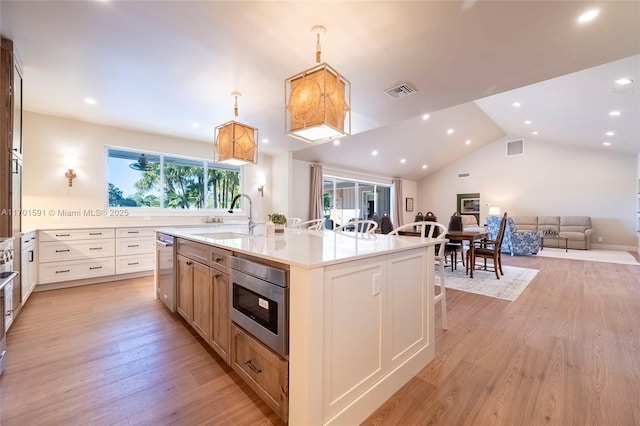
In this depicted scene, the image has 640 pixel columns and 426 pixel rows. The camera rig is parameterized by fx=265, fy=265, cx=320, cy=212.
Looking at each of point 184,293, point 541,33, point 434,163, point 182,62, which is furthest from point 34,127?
point 434,163

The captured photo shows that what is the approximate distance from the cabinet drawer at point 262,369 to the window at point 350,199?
6.49 m

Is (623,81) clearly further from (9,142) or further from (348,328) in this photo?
(9,142)

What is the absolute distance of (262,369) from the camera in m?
1.52

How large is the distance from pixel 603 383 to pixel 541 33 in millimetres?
2601

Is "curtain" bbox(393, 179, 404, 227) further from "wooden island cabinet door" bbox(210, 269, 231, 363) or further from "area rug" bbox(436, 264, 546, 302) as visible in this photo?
"wooden island cabinet door" bbox(210, 269, 231, 363)

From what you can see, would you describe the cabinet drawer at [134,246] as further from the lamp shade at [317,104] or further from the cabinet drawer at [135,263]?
the lamp shade at [317,104]

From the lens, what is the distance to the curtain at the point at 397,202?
33.6 feet

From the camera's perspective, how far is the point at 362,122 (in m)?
4.35

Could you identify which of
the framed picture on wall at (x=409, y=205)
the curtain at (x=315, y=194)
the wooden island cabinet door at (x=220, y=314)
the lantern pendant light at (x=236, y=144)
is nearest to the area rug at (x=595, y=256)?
the framed picture on wall at (x=409, y=205)

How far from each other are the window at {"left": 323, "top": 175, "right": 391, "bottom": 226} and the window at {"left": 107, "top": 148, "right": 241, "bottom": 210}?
317cm

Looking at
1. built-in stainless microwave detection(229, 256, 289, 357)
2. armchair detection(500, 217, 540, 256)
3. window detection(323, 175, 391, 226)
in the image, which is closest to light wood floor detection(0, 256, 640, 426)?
built-in stainless microwave detection(229, 256, 289, 357)

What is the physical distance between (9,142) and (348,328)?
336 cm

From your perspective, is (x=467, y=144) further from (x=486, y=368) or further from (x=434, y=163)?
(x=486, y=368)

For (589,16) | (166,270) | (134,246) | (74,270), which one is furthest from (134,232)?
(589,16)
